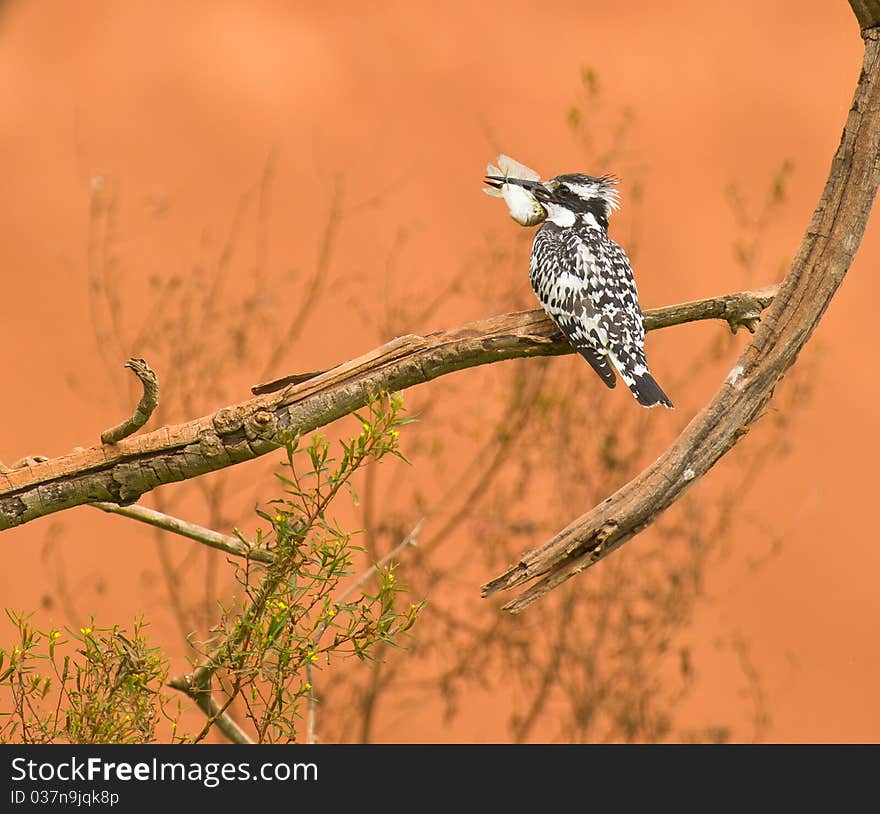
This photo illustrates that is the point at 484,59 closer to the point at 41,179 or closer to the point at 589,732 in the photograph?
the point at 41,179

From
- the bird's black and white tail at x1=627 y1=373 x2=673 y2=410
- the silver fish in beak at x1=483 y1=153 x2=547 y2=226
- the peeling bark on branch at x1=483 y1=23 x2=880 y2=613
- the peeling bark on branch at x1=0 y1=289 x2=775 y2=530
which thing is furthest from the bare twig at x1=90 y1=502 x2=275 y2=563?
the silver fish in beak at x1=483 y1=153 x2=547 y2=226

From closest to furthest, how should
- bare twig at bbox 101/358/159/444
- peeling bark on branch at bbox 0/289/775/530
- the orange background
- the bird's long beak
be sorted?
bare twig at bbox 101/358/159/444 → peeling bark on branch at bbox 0/289/775/530 → the bird's long beak → the orange background

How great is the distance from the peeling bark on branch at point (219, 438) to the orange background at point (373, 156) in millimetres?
1570

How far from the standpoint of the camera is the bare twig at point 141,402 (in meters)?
1.36

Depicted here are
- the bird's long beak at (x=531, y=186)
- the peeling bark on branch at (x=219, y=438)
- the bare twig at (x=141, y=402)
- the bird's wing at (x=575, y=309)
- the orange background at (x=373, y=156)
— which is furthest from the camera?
the orange background at (x=373, y=156)

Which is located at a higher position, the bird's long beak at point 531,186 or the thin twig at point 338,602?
the bird's long beak at point 531,186

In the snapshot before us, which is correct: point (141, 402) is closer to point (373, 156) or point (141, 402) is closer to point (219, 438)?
point (219, 438)

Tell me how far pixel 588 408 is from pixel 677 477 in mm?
1798

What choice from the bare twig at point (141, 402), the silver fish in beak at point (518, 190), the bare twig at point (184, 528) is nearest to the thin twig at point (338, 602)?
the bare twig at point (184, 528)

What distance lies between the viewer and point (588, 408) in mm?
3166

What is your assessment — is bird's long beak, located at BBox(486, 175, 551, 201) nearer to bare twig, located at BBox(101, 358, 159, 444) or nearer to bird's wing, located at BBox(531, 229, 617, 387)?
bird's wing, located at BBox(531, 229, 617, 387)

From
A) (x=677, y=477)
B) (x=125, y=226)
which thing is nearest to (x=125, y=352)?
(x=125, y=226)

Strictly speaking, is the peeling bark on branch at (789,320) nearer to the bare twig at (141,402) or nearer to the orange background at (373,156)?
the bare twig at (141,402)

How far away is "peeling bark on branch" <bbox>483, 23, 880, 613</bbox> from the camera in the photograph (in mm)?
1363
